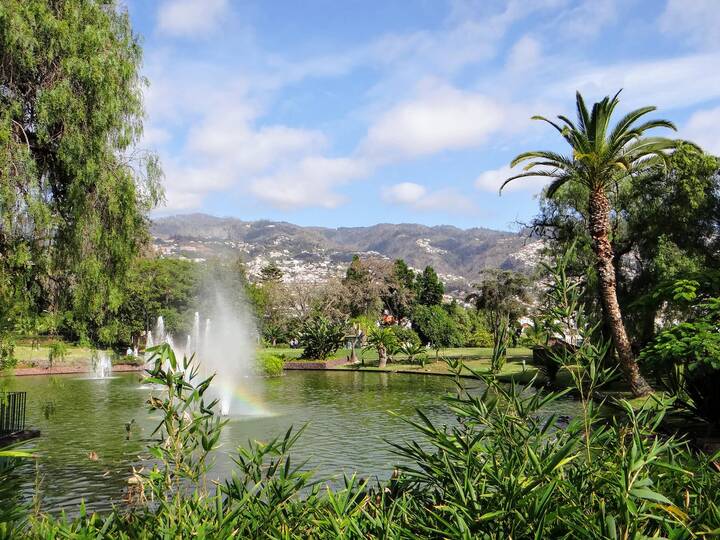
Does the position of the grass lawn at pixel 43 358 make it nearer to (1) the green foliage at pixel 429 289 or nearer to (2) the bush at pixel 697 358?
(2) the bush at pixel 697 358

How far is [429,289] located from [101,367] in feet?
162

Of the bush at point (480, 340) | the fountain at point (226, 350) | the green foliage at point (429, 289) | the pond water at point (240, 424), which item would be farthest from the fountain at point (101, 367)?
the green foliage at point (429, 289)

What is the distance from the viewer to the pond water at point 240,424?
12.2 metres

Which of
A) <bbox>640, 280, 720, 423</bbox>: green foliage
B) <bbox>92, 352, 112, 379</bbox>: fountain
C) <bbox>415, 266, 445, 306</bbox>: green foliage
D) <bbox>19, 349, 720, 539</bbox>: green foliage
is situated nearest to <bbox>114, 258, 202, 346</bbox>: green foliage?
<bbox>92, 352, 112, 379</bbox>: fountain

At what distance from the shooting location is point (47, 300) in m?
14.8

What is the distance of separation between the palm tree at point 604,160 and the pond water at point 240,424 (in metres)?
3.11

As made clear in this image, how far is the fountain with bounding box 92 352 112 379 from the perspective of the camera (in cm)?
3653

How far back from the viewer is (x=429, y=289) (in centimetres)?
8000

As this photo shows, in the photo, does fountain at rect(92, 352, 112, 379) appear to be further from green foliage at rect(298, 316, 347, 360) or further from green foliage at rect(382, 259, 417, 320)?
green foliage at rect(382, 259, 417, 320)

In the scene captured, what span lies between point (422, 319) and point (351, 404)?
31.6 metres

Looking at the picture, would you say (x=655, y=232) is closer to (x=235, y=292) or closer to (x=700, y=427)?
(x=700, y=427)

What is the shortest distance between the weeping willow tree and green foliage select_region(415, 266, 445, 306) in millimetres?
64399

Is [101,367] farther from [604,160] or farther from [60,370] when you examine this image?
[604,160]

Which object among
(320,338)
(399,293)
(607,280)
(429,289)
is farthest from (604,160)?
(429,289)
